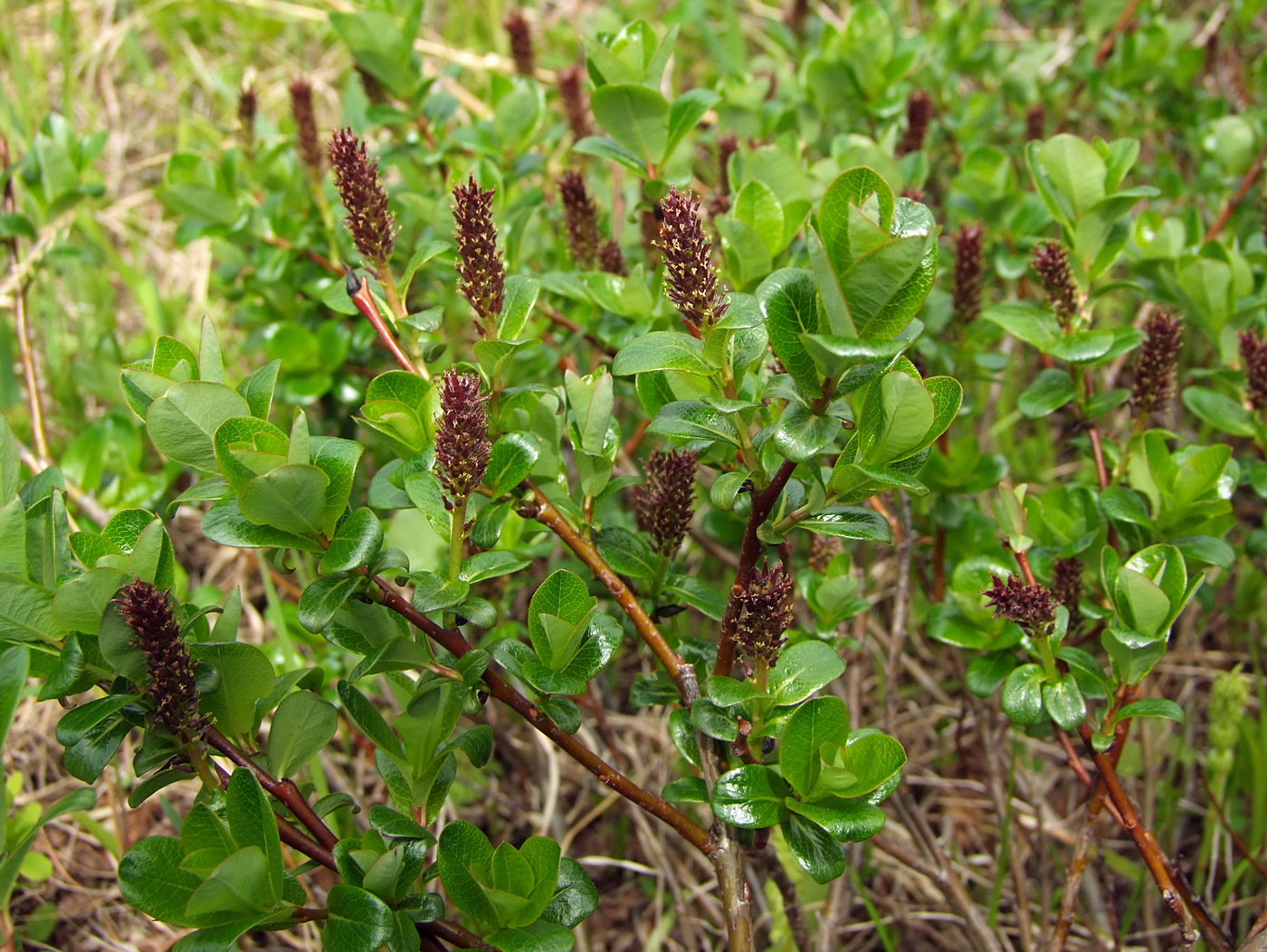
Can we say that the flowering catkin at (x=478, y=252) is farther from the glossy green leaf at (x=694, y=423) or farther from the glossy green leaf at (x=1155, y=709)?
the glossy green leaf at (x=1155, y=709)

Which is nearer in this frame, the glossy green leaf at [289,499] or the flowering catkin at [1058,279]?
the glossy green leaf at [289,499]

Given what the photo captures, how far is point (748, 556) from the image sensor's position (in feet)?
3.62

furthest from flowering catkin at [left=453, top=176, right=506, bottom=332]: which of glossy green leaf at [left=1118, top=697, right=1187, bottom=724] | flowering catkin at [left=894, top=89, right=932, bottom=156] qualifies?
flowering catkin at [left=894, top=89, right=932, bottom=156]

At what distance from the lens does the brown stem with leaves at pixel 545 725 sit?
Result: 112cm

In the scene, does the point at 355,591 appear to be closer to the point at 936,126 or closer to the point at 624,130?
the point at 624,130

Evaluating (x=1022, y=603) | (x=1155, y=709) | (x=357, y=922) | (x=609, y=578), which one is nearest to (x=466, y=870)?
(x=357, y=922)

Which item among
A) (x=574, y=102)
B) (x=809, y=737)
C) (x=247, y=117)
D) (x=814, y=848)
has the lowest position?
(x=814, y=848)

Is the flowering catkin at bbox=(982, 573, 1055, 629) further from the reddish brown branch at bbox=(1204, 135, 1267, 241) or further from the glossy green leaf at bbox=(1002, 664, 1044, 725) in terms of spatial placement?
the reddish brown branch at bbox=(1204, 135, 1267, 241)

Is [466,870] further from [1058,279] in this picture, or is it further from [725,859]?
[1058,279]

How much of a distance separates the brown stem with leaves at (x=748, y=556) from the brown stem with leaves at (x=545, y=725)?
176 mm

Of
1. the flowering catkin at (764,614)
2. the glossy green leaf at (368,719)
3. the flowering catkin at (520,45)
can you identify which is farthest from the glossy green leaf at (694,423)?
the flowering catkin at (520,45)

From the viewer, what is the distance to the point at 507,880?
1.12m

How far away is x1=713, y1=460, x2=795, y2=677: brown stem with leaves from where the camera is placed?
1.02m

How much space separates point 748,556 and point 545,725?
0.31m
